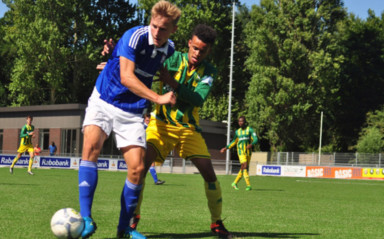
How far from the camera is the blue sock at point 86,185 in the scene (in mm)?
5027

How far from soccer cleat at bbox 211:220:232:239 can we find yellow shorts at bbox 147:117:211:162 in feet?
2.51

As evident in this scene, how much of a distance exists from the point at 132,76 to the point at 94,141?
690mm

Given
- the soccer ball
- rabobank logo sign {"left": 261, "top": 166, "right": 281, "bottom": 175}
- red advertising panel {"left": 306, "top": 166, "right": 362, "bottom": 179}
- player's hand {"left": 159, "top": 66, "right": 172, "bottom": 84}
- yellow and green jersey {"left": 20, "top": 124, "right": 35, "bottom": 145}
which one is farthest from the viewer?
rabobank logo sign {"left": 261, "top": 166, "right": 281, "bottom": 175}

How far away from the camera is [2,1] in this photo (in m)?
57.5

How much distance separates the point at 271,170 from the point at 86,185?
33769mm

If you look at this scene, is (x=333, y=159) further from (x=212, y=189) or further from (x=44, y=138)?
(x=212, y=189)

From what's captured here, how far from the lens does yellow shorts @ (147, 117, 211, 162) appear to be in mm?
6340

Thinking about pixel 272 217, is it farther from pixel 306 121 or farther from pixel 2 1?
pixel 2 1

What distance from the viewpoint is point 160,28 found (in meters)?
5.14

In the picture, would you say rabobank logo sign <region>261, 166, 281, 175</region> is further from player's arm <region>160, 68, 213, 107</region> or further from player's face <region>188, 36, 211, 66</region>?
player's arm <region>160, 68, 213, 107</region>

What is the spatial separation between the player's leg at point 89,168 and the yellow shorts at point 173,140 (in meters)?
1.17

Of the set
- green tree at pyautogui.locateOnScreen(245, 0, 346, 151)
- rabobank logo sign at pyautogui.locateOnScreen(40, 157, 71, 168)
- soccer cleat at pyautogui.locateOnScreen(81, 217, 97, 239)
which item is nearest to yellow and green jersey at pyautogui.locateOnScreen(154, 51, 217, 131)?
soccer cleat at pyautogui.locateOnScreen(81, 217, 97, 239)

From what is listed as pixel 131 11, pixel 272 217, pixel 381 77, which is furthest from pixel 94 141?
pixel 381 77

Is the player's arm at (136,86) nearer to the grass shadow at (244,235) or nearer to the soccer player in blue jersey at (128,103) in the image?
the soccer player in blue jersey at (128,103)
